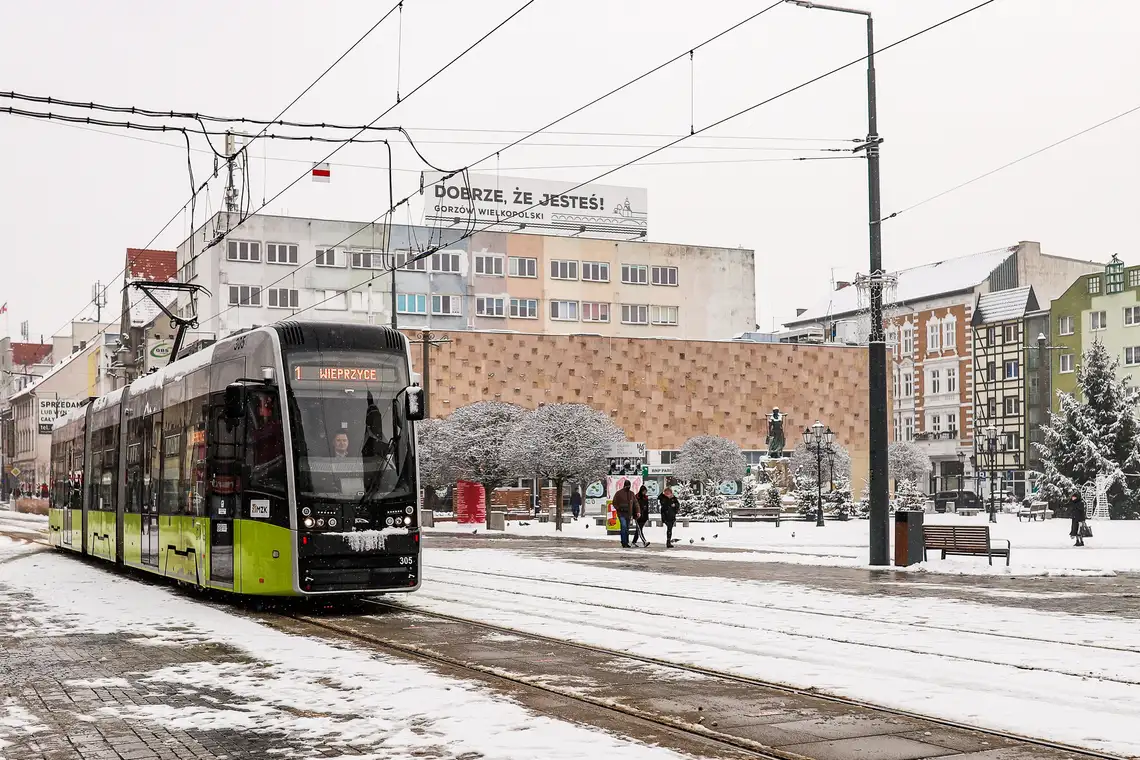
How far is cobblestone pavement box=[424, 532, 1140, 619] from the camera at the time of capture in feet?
58.0

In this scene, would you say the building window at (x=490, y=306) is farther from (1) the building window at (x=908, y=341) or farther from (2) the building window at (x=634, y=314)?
(1) the building window at (x=908, y=341)

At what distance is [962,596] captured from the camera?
61.2 ft

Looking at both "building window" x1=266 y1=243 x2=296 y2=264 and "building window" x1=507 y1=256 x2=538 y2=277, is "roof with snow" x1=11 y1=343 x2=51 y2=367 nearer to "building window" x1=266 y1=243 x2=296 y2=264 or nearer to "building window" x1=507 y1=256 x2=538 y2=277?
"building window" x1=266 y1=243 x2=296 y2=264

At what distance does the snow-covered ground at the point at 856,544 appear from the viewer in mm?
24719

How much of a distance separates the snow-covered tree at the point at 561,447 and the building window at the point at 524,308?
1364 inches

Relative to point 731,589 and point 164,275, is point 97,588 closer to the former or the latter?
point 731,589

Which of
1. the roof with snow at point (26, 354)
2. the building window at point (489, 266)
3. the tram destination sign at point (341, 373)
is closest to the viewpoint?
the tram destination sign at point (341, 373)

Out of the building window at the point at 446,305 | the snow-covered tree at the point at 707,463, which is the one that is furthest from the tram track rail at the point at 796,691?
the building window at the point at 446,305

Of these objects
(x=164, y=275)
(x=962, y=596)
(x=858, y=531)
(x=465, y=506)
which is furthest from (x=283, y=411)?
(x=164, y=275)

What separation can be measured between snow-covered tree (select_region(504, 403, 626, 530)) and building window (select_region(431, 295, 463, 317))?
1293 inches

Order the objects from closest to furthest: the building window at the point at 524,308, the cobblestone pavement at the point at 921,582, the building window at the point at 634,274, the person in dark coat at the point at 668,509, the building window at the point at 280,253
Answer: the cobblestone pavement at the point at 921,582 → the person in dark coat at the point at 668,509 → the building window at the point at 280,253 → the building window at the point at 524,308 → the building window at the point at 634,274

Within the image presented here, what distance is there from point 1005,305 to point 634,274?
2441 centimetres

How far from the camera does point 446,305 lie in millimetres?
85812

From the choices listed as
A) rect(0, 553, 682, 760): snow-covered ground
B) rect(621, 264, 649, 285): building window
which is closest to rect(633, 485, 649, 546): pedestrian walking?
rect(0, 553, 682, 760): snow-covered ground
